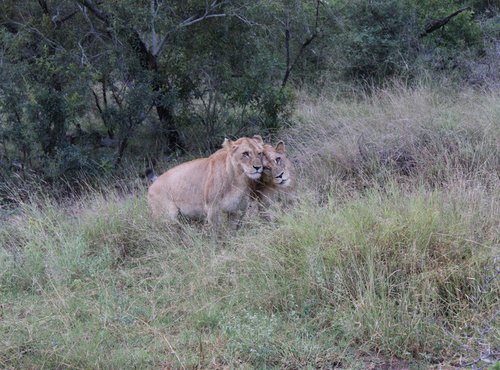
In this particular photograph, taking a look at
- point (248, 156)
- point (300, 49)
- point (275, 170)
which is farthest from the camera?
point (300, 49)

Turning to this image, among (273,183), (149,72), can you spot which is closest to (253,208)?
(273,183)

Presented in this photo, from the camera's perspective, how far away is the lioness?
788 cm

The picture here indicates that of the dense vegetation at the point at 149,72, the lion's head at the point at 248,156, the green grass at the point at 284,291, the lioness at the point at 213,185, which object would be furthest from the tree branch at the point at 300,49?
the green grass at the point at 284,291

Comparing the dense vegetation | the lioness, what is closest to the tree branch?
the dense vegetation

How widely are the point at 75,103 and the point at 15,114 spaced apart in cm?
104

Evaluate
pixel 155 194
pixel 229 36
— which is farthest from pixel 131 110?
pixel 155 194

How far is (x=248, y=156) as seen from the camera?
784 centimetres

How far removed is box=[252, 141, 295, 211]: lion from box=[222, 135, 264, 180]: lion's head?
0.14m

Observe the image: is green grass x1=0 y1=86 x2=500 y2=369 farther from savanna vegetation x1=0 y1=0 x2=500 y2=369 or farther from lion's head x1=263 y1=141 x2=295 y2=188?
lion's head x1=263 y1=141 x2=295 y2=188

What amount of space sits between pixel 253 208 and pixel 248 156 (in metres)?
0.61

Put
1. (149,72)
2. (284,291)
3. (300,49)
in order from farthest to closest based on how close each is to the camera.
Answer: (300,49) < (149,72) < (284,291)

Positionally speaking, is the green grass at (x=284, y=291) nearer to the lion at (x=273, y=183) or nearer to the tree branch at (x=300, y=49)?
the lion at (x=273, y=183)

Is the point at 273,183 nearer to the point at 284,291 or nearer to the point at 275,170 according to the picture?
the point at 275,170

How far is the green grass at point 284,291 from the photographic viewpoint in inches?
206
